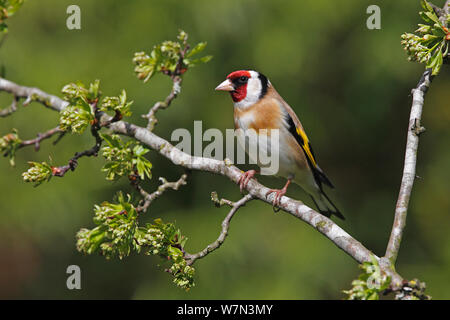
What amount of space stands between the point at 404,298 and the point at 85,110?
1360mm

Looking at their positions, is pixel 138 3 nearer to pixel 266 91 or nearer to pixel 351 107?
pixel 351 107

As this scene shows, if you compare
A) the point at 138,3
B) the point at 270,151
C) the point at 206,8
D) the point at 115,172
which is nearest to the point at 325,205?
the point at 270,151

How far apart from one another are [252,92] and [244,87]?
55mm

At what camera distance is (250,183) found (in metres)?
2.31

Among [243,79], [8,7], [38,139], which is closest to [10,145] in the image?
[38,139]

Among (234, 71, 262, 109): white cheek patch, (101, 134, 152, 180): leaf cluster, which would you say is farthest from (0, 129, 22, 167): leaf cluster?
(234, 71, 262, 109): white cheek patch

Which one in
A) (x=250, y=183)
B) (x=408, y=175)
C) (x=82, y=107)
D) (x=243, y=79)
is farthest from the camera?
(x=243, y=79)

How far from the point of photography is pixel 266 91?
10.7ft

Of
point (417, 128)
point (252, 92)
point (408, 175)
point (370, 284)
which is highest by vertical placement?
point (252, 92)

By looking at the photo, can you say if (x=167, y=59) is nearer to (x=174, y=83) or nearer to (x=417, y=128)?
(x=174, y=83)

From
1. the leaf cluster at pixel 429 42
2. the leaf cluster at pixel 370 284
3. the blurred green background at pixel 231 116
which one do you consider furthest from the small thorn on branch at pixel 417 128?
the blurred green background at pixel 231 116

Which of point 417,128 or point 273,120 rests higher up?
point 273,120

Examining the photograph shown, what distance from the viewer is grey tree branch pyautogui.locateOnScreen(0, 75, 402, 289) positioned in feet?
5.95

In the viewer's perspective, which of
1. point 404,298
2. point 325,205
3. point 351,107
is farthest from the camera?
point 351,107
